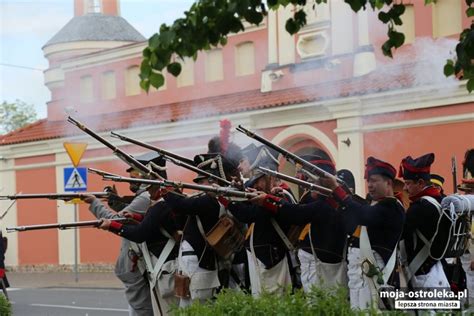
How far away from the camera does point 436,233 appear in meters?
7.47

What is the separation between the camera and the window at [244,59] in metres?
24.6

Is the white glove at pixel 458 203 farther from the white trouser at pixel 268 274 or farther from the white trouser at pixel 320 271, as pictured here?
the white trouser at pixel 268 274

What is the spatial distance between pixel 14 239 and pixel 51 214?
3.21 metres

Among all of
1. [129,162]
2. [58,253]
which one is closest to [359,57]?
[129,162]

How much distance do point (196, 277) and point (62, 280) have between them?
18.8 meters

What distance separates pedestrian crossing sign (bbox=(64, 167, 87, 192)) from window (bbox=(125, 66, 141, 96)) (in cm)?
201

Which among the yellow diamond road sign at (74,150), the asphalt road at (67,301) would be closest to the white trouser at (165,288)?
the asphalt road at (67,301)

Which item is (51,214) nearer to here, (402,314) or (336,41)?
(336,41)

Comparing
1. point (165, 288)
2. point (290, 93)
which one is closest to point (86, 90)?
point (290, 93)

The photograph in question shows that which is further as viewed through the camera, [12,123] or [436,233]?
[12,123]

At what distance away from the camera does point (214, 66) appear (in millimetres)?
24391

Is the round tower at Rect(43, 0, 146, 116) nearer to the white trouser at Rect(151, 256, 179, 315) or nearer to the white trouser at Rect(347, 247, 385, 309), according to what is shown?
the white trouser at Rect(151, 256, 179, 315)

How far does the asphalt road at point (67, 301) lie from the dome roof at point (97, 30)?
6096 millimetres

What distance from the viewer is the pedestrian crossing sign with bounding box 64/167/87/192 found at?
2070 cm
